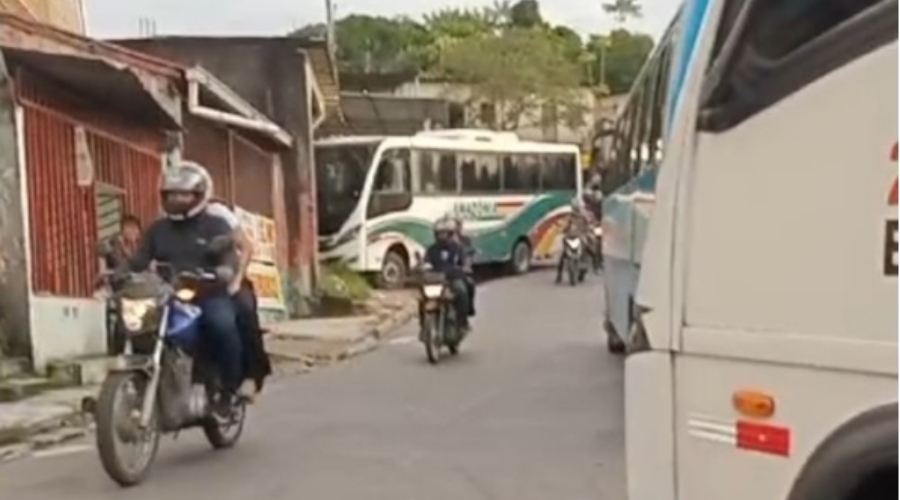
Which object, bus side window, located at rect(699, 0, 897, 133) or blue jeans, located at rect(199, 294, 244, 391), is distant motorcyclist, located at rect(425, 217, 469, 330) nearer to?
blue jeans, located at rect(199, 294, 244, 391)

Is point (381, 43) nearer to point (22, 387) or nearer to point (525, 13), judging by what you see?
point (525, 13)

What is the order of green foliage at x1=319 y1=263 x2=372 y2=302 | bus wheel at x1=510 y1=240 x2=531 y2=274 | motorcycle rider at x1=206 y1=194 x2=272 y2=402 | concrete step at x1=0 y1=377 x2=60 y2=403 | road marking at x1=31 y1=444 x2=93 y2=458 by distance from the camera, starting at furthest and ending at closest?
bus wheel at x1=510 y1=240 x2=531 y2=274
green foliage at x1=319 y1=263 x2=372 y2=302
concrete step at x1=0 y1=377 x2=60 y2=403
road marking at x1=31 y1=444 x2=93 y2=458
motorcycle rider at x1=206 y1=194 x2=272 y2=402

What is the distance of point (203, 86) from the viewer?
1777 cm

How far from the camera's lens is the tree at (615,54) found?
7275 cm

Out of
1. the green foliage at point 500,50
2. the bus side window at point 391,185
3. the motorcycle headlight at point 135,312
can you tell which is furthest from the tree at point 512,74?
the motorcycle headlight at point 135,312

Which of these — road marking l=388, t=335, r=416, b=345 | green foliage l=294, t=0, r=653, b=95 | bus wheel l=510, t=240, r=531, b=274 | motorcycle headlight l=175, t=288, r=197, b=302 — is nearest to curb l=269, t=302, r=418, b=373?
road marking l=388, t=335, r=416, b=345

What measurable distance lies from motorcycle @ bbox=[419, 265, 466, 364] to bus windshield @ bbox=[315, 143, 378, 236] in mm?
12731

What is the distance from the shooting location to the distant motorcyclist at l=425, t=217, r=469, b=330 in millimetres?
16906

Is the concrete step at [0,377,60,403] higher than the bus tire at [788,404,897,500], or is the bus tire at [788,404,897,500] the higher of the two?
the bus tire at [788,404,897,500]

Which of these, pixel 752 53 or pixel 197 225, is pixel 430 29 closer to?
pixel 197 225

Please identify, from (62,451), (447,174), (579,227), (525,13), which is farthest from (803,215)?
(525,13)

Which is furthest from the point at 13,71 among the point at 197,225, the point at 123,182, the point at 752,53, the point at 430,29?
the point at 430,29

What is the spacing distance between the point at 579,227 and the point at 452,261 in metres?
15.5

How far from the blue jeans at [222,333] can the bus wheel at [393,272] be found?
1990 cm
